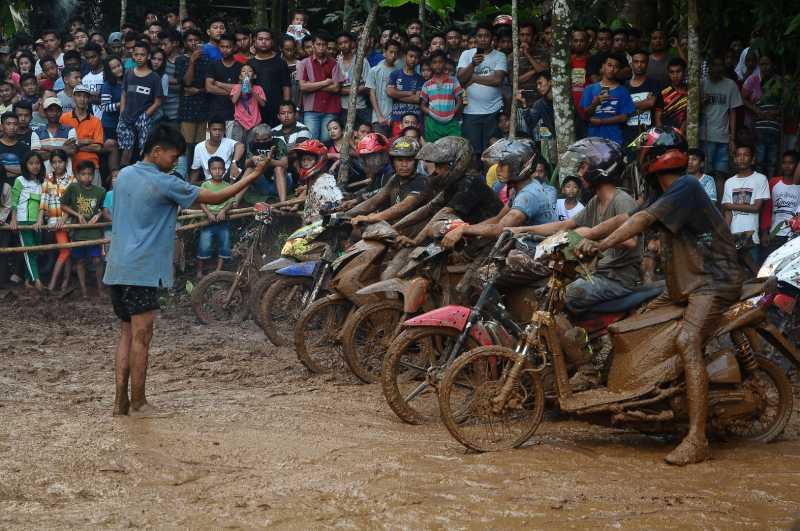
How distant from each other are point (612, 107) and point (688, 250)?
593cm

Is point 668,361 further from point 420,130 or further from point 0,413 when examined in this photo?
point 420,130

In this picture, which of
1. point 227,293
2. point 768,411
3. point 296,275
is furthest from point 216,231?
point 768,411

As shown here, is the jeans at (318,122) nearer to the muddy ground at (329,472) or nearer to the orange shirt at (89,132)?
the orange shirt at (89,132)

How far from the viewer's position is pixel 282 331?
10898 millimetres

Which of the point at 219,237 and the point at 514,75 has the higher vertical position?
the point at 514,75

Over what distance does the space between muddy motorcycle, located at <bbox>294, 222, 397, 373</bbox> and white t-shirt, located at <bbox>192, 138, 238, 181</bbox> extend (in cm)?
508

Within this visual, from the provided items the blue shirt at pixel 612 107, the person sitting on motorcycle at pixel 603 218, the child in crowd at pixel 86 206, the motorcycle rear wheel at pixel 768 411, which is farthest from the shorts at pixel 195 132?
the motorcycle rear wheel at pixel 768 411

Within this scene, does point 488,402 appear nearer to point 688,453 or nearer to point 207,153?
point 688,453

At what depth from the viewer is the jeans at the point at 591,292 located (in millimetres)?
7527

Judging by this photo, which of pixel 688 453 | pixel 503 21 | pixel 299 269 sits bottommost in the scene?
pixel 688 453

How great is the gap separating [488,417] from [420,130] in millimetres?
7437

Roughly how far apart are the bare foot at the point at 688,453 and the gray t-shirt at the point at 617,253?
1.33 m

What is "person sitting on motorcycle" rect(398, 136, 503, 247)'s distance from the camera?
928 cm

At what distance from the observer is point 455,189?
9516 millimetres
